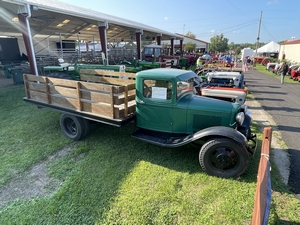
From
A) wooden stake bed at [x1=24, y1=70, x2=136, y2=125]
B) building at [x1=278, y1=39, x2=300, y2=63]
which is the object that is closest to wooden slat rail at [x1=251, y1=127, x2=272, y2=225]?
wooden stake bed at [x1=24, y1=70, x2=136, y2=125]

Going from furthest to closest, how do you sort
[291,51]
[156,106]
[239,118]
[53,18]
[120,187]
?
[291,51] < [53,18] < [156,106] < [239,118] < [120,187]

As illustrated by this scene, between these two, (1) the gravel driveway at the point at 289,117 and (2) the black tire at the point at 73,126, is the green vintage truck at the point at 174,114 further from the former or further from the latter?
(1) the gravel driveway at the point at 289,117

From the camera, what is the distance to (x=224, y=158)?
3.27 meters

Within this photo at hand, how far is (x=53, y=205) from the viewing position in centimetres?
278

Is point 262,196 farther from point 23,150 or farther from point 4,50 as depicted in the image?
point 4,50

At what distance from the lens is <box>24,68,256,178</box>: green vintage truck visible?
328 centimetres

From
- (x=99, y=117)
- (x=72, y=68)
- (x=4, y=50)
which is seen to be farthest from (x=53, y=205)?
(x=4, y=50)

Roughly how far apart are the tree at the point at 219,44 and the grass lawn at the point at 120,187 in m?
57.9

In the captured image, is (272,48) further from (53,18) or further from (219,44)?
(53,18)

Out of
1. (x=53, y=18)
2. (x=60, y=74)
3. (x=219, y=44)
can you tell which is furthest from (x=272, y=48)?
(x=60, y=74)

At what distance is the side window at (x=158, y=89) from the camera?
3.62 meters

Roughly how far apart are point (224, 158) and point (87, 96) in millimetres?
2924

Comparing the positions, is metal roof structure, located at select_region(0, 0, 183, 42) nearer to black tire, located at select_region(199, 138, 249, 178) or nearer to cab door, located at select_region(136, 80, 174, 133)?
cab door, located at select_region(136, 80, 174, 133)

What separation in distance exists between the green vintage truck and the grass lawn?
0.38 meters
